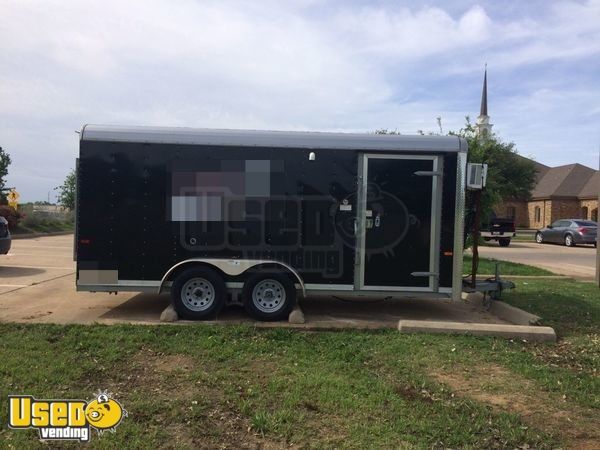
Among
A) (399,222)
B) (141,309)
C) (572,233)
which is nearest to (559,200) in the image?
(572,233)

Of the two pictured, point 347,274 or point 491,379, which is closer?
point 491,379

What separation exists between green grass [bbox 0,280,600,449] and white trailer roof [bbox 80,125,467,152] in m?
2.50

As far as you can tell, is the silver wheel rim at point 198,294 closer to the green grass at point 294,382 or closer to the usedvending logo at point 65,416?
the green grass at point 294,382

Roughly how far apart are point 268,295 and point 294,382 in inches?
100.0

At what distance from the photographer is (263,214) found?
280 inches

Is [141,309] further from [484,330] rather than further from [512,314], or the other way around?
[512,314]

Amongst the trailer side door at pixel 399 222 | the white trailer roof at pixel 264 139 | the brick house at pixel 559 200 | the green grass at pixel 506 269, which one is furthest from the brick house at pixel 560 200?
the white trailer roof at pixel 264 139

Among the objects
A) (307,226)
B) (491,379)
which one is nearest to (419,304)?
(307,226)

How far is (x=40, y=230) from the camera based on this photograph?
25750 mm

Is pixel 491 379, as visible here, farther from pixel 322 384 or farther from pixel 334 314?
pixel 334 314

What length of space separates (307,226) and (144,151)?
8.08 feet

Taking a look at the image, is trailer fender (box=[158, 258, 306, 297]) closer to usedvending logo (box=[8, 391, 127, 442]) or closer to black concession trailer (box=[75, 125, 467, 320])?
black concession trailer (box=[75, 125, 467, 320])

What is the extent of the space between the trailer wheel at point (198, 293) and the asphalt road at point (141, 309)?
0.97 ft

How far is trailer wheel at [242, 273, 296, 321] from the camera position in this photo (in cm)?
712
